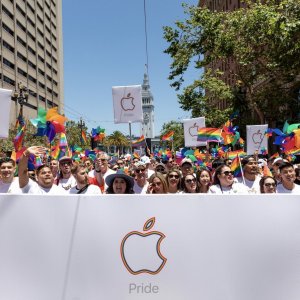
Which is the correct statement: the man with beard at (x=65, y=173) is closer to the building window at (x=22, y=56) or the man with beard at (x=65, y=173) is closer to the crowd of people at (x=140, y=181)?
the crowd of people at (x=140, y=181)

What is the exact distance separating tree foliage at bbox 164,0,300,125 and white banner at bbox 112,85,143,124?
16.9 feet

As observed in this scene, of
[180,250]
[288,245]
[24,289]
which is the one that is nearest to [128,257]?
[180,250]

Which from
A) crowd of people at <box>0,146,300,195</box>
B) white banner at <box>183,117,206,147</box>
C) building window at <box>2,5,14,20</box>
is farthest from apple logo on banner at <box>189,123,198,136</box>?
building window at <box>2,5,14,20</box>

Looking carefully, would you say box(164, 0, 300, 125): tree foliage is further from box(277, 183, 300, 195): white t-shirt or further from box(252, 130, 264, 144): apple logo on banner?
box(277, 183, 300, 195): white t-shirt

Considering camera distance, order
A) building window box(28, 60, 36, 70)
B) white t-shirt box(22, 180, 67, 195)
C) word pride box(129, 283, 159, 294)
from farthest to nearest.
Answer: building window box(28, 60, 36, 70)
white t-shirt box(22, 180, 67, 195)
word pride box(129, 283, 159, 294)

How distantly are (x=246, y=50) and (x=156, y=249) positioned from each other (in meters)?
16.0

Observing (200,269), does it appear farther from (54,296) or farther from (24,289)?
(24,289)

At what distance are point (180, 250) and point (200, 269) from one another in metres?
0.20

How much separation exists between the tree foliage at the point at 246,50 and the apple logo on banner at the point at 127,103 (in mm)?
5187

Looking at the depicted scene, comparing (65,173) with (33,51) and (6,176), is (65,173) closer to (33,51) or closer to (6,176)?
(6,176)

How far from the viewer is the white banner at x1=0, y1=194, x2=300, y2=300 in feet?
8.96

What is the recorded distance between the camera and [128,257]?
2.76 meters

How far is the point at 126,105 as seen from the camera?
6699 millimetres

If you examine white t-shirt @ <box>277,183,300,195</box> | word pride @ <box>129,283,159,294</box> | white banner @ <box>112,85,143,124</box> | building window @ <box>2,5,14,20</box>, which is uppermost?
building window @ <box>2,5,14,20</box>
